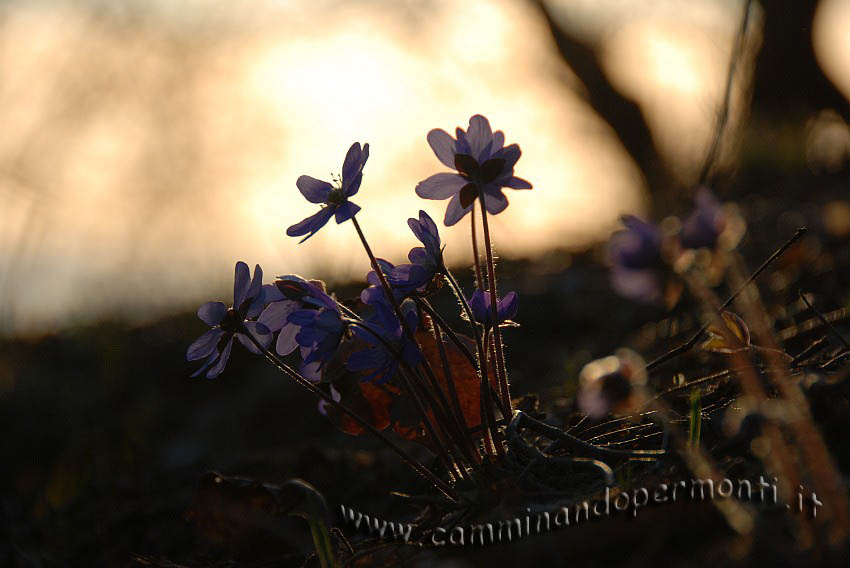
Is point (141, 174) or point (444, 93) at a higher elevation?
point (444, 93)

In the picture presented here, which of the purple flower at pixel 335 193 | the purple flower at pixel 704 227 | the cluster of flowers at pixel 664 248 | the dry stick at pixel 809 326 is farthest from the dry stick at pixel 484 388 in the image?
the dry stick at pixel 809 326

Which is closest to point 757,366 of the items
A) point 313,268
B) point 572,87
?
point 313,268

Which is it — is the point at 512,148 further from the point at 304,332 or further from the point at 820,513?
the point at 820,513

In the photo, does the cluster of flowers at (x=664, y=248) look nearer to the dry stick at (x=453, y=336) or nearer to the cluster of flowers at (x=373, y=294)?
the cluster of flowers at (x=373, y=294)

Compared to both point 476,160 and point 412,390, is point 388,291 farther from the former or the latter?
point 476,160

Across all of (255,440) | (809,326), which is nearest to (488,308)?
(809,326)

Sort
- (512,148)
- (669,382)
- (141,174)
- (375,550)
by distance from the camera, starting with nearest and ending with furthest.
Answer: (375,550)
(512,148)
(669,382)
(141,174)
